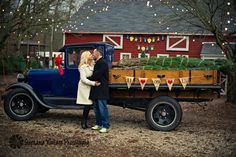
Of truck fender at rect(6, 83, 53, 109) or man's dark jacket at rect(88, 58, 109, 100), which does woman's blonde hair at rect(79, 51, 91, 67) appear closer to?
man's dark jacket at rect(88, 58, 109, 100)

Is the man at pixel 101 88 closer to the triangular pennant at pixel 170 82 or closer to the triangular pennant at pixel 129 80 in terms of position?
the triangular pennant at pixel 129 80

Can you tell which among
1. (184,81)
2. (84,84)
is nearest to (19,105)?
(84,84)

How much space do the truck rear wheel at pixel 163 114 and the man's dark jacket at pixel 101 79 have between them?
111cm

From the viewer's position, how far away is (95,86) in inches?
274

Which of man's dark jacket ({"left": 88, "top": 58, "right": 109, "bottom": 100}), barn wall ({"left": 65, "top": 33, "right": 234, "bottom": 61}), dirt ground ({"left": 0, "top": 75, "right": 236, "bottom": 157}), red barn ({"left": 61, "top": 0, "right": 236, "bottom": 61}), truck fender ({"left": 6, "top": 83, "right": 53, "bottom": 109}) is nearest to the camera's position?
dirt ground ({"left": 0, "top": 75, "right": 236, "bottom": 157})

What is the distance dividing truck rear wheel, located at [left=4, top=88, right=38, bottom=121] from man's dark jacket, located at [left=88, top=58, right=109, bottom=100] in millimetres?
1871

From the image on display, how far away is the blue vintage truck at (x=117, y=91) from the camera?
7.07 metres

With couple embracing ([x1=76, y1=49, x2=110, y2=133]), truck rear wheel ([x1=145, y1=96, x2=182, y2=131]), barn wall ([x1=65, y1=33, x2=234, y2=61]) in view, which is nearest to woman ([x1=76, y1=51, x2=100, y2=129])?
couple embracing ([x1=76, y1=49, x2=110, y2=133])

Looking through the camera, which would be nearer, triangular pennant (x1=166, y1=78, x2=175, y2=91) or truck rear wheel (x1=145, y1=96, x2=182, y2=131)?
triangular pennant (x1=166, y1=78, x2=175, y2=91)

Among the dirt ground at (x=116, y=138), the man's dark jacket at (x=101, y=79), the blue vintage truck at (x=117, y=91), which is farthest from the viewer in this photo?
the blue vintage truck at (x=117, y=91)

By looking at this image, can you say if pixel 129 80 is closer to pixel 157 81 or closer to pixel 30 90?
pixel 157 81

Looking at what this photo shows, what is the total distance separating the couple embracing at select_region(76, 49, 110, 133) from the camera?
22.5 ft

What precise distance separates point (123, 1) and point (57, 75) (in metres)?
19.4

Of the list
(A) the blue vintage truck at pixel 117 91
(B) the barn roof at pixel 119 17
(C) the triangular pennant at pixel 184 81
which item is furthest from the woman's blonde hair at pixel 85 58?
(B) the barn roof at pixel 119 17
